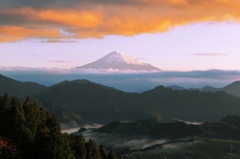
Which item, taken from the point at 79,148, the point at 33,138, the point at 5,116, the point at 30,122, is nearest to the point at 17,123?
the point at 5,116

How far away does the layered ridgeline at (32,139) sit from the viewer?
74.2 meters

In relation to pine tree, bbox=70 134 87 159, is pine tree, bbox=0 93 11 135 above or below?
above

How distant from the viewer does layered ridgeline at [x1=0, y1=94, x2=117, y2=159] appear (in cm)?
7425

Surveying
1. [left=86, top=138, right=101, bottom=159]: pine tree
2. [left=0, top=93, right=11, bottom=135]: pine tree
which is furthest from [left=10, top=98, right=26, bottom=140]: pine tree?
[left=86, top=138, right=101, bottom=159]: pine tree

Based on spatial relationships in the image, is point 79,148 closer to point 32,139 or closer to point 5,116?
point 32,139

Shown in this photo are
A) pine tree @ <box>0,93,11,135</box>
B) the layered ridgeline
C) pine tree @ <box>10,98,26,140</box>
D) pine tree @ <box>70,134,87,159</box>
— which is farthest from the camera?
pine tree @ <box>70,134,87,159</box>

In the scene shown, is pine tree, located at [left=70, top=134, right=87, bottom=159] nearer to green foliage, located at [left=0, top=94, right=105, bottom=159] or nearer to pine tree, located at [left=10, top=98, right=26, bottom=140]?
green foliage, located at [left=0, top=94, right=105, bottom=159]

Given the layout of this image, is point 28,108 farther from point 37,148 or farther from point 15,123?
point 37,148

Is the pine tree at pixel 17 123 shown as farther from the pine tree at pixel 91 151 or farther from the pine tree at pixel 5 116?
the pine tree at pixel 91 151

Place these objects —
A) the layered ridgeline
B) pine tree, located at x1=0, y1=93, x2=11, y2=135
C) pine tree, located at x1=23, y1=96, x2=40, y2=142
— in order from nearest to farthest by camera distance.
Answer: the layered ridgeline < pine tree, located at x1=23, y1=96, x2=40, y2=142 < pine tree, located at x1=0, y1=93, x2=11, y2=135

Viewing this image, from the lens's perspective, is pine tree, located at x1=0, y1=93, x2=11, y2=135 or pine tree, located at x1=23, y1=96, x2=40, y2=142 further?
pine tree, located at x1=0, y1=93, x2=11, y2=135

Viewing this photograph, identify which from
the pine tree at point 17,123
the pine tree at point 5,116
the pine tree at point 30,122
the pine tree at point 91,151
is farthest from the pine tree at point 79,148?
the pine tree at point 5,116

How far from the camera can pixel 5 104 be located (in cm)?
8862

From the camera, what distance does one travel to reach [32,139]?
273 ft
